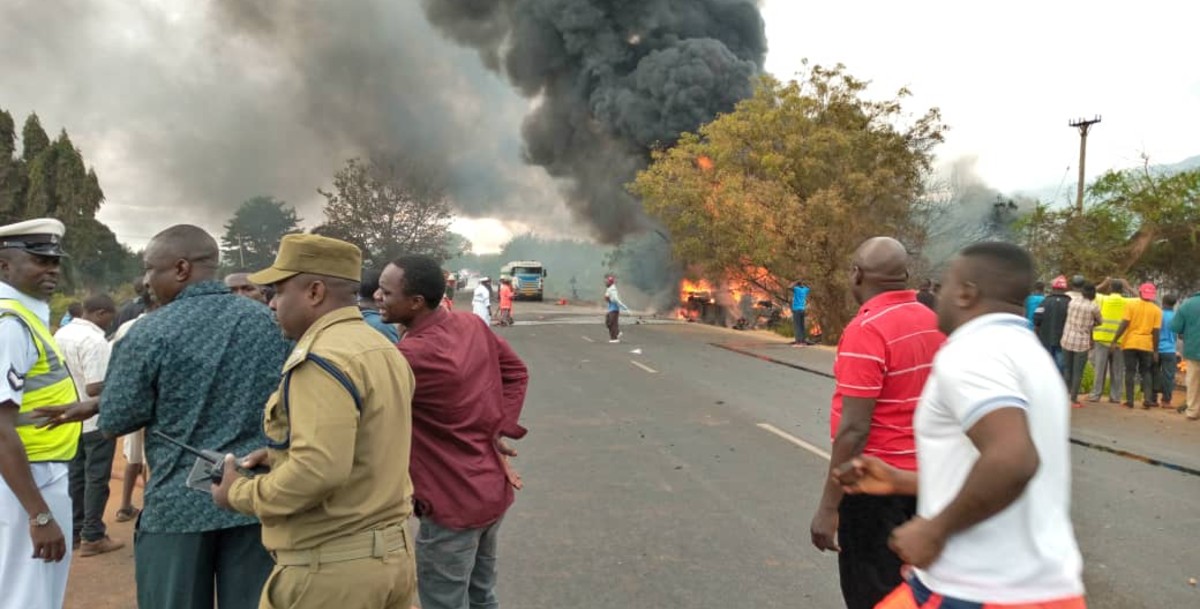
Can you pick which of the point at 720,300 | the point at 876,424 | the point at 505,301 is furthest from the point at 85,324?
the point at 720,300

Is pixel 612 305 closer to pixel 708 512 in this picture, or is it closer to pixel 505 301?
pixel 505 301

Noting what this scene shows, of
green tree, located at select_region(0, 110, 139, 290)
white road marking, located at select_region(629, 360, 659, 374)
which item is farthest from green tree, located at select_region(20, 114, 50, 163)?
white road marking, located at select_region(629, 360, 659, 374)

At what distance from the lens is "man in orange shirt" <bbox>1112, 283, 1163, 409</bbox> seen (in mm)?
9047

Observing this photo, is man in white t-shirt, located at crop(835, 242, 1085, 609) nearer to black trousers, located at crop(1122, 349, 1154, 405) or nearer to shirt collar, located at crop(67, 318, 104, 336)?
shirt collar, located at crop(67, 318, 104, 336)

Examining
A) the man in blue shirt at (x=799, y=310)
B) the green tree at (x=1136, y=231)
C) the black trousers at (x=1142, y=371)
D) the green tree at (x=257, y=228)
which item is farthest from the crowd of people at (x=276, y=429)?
the green tree at (x=257, y=228)

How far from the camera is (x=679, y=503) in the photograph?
5074 millimetres

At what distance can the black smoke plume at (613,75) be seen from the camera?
3244 cm

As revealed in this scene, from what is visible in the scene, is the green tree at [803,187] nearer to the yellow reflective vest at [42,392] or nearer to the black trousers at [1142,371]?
the black trousers at [1142,371]

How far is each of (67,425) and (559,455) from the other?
161 inches

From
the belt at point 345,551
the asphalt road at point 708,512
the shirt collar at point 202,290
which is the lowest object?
the asphalt road at point 708,512

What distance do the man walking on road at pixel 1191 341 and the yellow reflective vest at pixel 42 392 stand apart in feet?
33.9

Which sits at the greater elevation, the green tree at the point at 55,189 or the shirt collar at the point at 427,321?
the green tree at the point at 55,189

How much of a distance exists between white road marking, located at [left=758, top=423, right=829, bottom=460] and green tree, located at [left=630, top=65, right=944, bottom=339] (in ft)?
37.8

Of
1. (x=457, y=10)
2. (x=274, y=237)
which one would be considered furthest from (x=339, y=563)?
(x=274, y=237)
